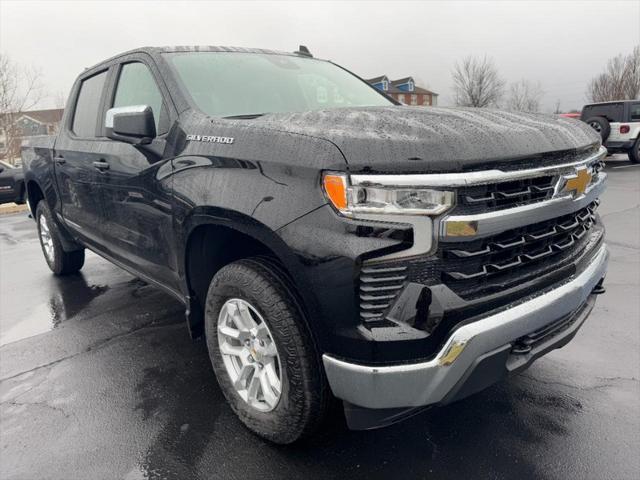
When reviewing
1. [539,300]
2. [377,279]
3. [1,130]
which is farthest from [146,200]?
[1,130]

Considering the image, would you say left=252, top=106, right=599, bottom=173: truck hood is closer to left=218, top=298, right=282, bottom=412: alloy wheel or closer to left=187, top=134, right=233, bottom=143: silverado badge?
left=187, top=134, right=233, bottom=143: silverado badge

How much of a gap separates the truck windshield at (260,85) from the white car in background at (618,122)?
1372 centimetres

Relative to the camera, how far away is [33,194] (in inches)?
207

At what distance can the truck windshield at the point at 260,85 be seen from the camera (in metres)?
2.69

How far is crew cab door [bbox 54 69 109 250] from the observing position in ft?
11.4

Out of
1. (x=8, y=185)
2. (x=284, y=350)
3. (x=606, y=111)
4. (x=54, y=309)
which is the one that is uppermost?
(x=606, y=111)

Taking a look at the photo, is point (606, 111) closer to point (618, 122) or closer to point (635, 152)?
point (618, 122)

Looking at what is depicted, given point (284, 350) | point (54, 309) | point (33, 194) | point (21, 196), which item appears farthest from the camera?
point (21, 196)

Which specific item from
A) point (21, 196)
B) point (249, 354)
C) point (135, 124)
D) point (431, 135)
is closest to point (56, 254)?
point (135, 124)

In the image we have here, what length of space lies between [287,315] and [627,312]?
313 centimetres

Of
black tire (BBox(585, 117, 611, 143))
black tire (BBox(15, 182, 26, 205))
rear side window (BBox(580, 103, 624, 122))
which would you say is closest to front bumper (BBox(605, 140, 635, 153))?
black tire (BBox(585, 117, 611, 143))

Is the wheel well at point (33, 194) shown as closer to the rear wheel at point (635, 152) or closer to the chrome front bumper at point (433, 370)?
the chrome front bumper at point (433, 370)

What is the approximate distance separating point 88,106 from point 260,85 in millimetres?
1808

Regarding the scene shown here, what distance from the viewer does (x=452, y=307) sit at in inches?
64.8
